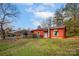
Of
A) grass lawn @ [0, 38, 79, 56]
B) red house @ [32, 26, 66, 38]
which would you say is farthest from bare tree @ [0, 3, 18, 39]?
red house @ [32, 26, 66, 38]

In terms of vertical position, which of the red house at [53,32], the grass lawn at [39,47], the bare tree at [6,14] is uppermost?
the bare tree at [6,14]

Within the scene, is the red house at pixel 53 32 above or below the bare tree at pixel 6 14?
below

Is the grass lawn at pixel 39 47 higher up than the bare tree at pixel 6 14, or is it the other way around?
the bare tree at pixel 6 14

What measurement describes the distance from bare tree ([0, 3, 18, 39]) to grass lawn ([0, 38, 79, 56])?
133 millimetres

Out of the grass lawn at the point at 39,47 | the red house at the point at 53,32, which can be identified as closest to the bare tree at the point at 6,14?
the grass lawn at the point at 39,47

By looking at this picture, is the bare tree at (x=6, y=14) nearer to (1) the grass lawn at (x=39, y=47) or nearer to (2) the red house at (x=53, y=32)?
(1) the grass lawn at (x=39, y=47)

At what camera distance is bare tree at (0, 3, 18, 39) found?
7.69 feet

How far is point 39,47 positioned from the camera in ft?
7.71

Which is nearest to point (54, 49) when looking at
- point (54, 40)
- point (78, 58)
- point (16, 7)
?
point (54, 40)

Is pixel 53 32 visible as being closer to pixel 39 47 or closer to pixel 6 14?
pixel 39 47

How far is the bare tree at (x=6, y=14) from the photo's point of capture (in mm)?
2345

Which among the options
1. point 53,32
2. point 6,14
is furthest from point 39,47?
point 6,14

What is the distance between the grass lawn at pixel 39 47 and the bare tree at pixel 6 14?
0.13 metres

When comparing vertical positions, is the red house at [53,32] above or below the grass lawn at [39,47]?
above
